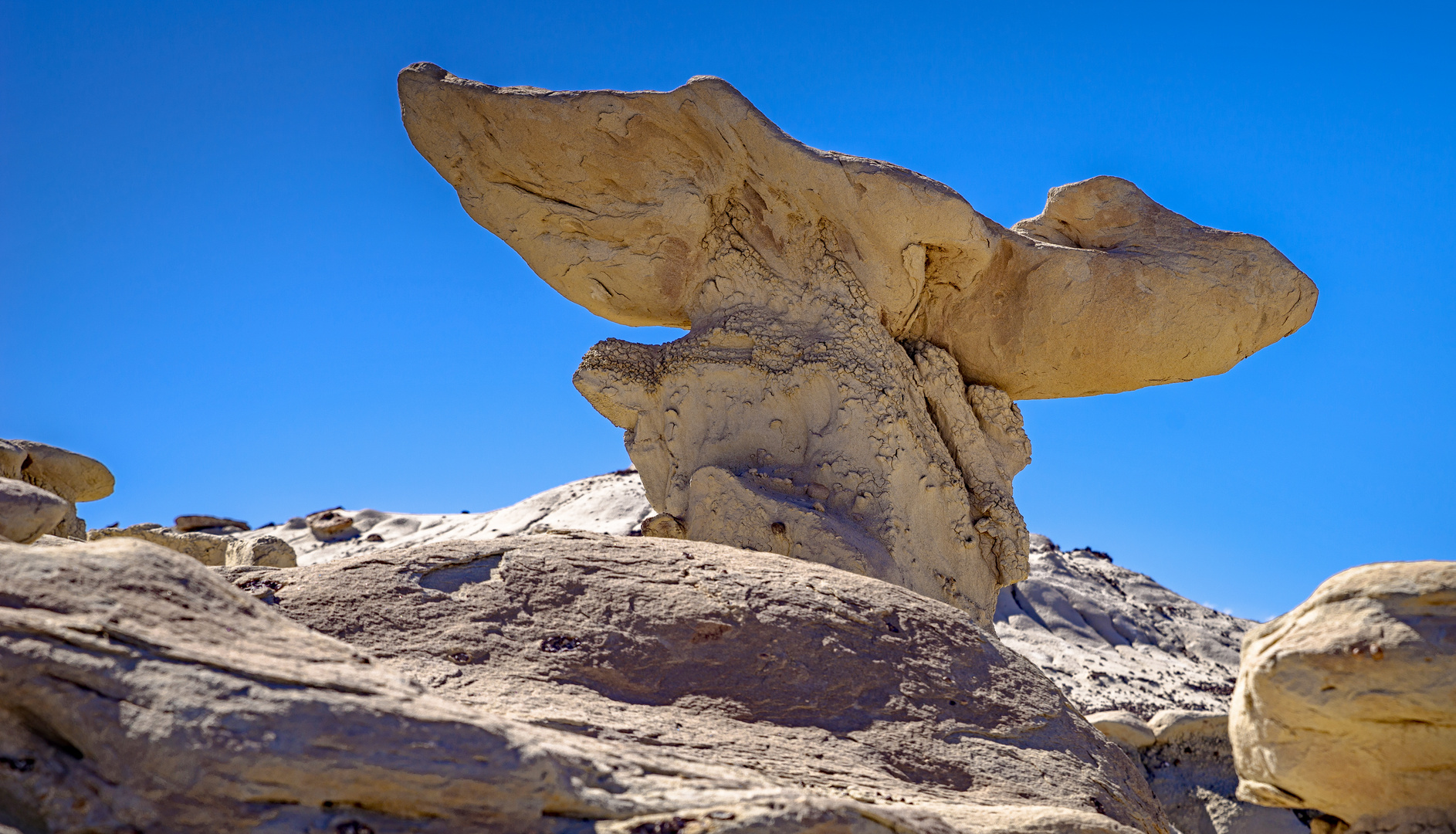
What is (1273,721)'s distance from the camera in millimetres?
2439

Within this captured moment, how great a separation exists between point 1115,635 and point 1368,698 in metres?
12.8

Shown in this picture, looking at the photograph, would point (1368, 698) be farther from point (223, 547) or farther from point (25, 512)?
point (223, 547)

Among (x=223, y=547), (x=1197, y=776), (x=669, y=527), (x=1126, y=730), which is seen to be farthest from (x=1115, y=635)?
(x=223, y=547)

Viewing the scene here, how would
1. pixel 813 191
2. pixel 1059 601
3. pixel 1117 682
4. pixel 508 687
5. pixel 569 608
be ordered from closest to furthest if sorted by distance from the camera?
pixel 508 687 < pixel 569 608 < pixel 813 191 < pixel 1117 682 < pixel 1059 601

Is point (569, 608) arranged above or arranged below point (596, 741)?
above

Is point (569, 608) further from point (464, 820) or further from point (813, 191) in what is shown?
point (813, 191)

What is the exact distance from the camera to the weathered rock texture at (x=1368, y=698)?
2246 mm

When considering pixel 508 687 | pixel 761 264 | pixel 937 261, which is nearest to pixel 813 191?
pixel 761 264

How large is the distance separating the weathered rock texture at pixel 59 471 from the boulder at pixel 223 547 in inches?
12.1

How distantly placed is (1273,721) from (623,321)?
5.31m

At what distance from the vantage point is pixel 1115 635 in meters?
14.4

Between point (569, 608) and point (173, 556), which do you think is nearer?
point (173, 556)

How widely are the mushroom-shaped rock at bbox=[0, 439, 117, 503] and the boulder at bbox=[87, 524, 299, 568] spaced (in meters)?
0.35

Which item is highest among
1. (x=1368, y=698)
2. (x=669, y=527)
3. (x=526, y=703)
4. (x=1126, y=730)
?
(x=669, y=527)
